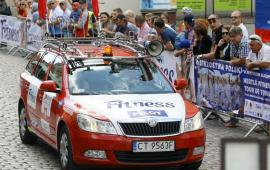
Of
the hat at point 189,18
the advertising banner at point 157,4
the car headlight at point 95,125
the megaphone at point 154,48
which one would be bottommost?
the car headlight at point 95,125

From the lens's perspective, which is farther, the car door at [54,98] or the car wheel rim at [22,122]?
the car wheel rim at [22,122]

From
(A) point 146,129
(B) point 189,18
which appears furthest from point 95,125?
(B) point 189,18

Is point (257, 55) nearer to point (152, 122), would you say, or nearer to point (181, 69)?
point (181, 69)

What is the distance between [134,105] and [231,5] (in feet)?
67.3

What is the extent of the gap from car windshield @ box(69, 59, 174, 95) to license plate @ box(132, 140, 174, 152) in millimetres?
1146

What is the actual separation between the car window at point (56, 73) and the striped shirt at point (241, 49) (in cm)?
321

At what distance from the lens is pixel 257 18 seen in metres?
13.0

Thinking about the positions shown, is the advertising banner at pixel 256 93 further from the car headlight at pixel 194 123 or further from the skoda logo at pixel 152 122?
the skoda logo at pixel 152 122

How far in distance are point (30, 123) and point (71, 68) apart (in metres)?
1.33

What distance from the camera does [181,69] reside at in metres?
11.5

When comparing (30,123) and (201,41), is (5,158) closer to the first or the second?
(30,123)

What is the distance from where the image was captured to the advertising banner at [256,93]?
8547mm

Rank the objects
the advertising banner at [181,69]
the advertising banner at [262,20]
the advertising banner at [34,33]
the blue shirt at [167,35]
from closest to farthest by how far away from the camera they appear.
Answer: the advertising banner at [181,69], the blue shirt at [167,35], the advertising banner at [262,20], the advertising banner at [34,33]

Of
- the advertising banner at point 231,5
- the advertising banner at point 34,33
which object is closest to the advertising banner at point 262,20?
the advertising banner at point 34,33
